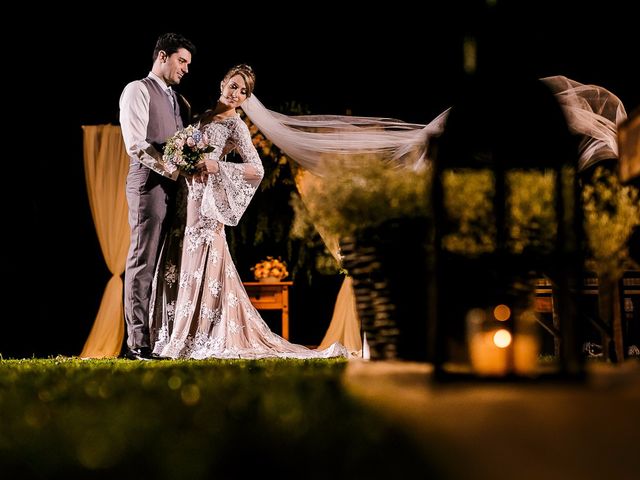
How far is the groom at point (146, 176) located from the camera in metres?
4.02

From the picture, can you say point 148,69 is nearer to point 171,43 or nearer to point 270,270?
point 171,43

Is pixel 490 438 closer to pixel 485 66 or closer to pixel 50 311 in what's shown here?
pixel 485 66

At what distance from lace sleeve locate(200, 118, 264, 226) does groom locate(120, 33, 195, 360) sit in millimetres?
255

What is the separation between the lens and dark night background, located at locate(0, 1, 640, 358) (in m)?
5.08

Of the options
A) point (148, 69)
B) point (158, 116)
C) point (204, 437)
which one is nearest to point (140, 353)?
point (158, 116)

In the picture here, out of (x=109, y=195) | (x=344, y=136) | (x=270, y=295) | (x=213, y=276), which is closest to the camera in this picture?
(x=344, y=136)

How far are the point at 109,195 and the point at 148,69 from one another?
0.99 meters

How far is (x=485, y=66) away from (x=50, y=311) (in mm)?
4767

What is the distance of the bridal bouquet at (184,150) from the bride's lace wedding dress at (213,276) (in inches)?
11.1

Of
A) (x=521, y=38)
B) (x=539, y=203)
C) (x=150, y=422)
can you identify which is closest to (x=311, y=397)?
(x=150, y=422)

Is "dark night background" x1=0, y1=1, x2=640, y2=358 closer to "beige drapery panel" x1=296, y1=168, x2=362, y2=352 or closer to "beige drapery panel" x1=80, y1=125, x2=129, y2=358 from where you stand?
"beige drapery panel" x1=80, y1=125, x2=129, y2=358

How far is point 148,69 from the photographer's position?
5543 millimetres

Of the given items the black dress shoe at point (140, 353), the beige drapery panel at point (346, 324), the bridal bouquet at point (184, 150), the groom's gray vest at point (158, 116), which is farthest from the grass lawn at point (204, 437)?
the beige drapery panel at point (346, 324)

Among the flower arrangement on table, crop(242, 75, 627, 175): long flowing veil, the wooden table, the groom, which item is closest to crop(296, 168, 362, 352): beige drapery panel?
the wooden table
